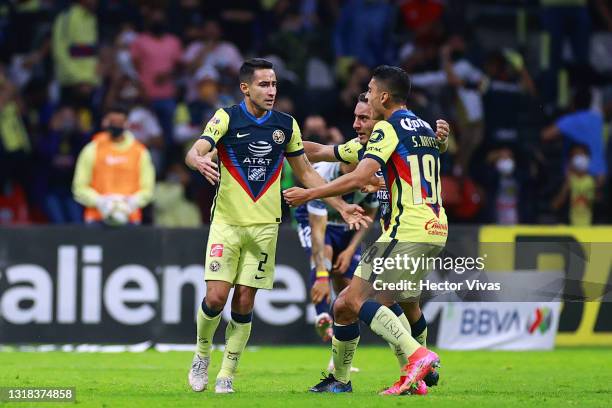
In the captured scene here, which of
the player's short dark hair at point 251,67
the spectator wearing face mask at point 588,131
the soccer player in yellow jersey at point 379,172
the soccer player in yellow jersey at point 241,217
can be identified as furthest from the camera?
the spectator wearing face mask at point 588,131

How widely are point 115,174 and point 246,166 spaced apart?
6.54 m

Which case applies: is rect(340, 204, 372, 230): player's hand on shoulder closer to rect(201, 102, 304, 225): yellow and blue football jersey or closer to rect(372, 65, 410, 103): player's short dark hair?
rect(201, 102, 304, 225): yellow and blue football jersey

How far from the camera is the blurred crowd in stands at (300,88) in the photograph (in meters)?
19.9

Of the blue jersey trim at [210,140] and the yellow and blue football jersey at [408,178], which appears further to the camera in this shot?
the blue jersey trim at [210,140]

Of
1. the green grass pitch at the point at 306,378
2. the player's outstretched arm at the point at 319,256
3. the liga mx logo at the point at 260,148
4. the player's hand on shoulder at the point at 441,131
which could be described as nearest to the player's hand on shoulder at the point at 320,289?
the player's outstretched arm at the point at 319,256

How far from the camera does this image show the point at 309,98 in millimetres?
20500

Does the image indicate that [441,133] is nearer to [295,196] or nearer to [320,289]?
[295,196]

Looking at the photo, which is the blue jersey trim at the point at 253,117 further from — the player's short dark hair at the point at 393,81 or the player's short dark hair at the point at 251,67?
the player's short dark hair at the point at 393,81

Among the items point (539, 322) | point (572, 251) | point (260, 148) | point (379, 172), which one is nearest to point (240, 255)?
point (260, 148)

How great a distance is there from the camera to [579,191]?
20062mm

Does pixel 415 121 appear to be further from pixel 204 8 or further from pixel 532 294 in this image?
pixel 204 8

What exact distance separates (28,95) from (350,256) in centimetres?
943

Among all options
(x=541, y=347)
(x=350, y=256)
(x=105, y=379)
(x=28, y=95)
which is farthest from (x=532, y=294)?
(x=28, y=95)

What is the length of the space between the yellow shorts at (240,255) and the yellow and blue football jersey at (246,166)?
82 mm
